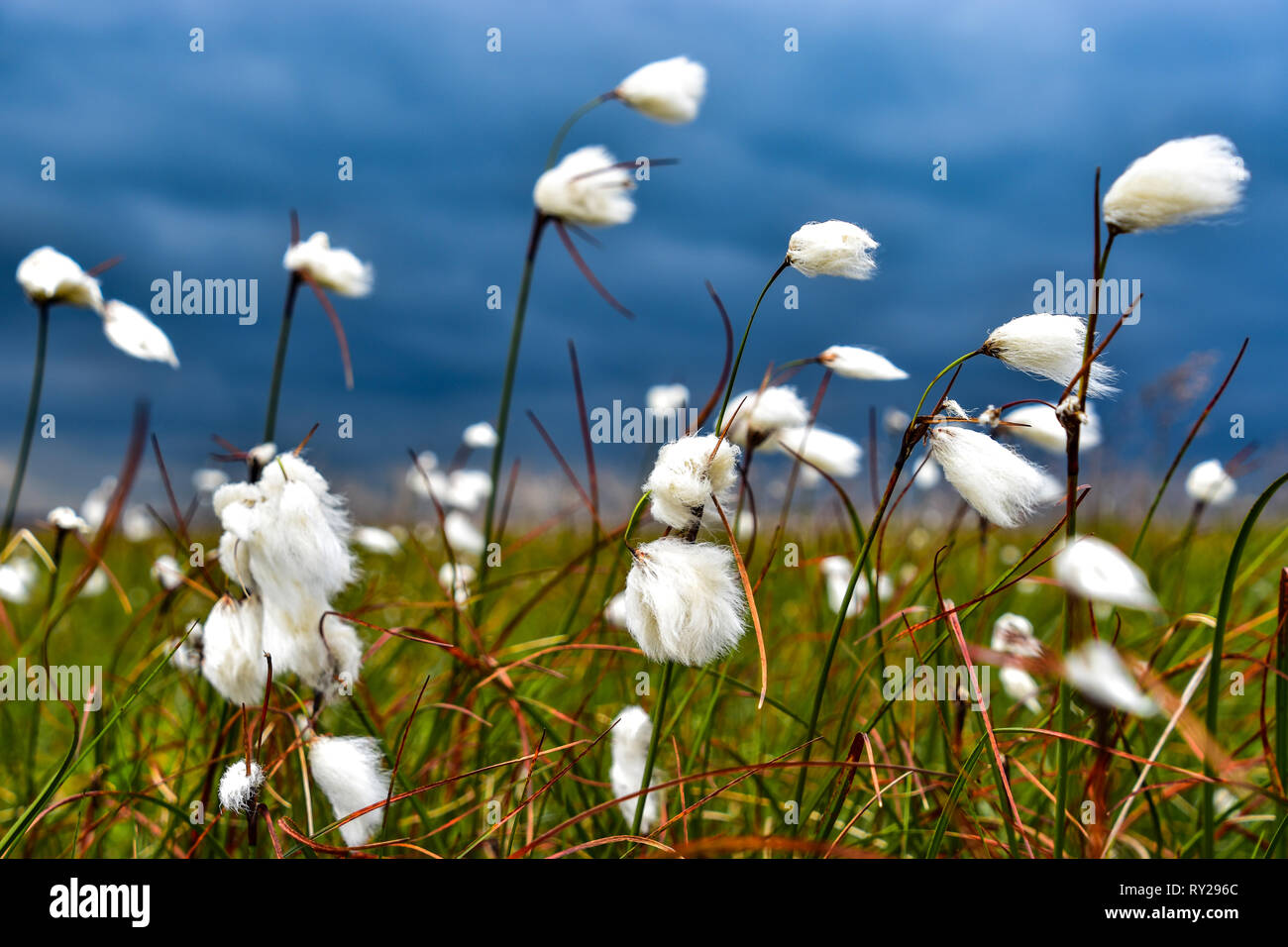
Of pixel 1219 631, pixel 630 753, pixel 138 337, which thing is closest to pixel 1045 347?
pixel 1219 631

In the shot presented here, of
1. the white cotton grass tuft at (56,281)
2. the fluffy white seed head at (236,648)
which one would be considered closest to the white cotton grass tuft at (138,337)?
the white cotton grass tuft at (56,281)

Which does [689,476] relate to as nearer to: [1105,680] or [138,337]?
[1105,680]

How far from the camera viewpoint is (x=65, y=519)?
1760mm

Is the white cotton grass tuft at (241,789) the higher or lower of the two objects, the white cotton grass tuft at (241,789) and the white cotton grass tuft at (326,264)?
the lower

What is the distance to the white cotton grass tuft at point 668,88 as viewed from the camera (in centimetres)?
221

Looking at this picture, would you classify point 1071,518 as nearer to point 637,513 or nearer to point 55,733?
point 637,513

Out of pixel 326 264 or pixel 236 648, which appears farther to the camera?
pixel 326 264

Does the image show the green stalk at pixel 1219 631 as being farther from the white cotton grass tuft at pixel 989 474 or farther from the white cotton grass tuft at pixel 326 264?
the white cotton grass tuft at pixel 326 264

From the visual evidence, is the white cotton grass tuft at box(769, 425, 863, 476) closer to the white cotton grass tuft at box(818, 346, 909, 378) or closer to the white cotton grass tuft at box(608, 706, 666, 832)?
the white cotton grass tuft at box(818, 346, 909, 378)

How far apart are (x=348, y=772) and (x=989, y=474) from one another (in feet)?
3.56

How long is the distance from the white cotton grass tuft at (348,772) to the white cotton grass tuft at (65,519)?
85 cm

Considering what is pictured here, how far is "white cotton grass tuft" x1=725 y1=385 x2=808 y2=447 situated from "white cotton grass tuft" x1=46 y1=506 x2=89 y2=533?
1428 millimetres
